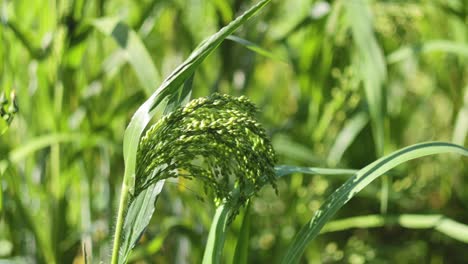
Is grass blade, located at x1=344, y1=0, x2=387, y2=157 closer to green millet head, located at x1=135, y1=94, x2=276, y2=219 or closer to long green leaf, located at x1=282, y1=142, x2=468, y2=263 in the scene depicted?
long green leaf, located at x1=282, y1=142, x2=468, y2=263

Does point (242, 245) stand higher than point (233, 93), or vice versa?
point (233, 93)

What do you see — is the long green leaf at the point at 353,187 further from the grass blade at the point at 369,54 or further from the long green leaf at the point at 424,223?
the grass blade at the point at 369,54

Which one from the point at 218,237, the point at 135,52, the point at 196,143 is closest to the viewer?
the point at 196,143

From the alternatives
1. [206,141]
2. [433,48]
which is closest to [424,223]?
[433,48]

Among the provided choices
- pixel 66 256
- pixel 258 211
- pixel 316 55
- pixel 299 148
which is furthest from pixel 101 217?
pixel 316 55

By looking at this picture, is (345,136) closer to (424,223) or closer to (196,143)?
(424,223)

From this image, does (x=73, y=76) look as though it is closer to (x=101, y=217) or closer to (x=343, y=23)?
(x=101, y=217)

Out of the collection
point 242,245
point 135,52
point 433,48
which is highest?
point 433,48

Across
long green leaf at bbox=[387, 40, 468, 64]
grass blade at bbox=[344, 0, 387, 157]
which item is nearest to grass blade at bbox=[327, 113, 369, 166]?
long green leaf at bbox=[387, 40, 468, 64]
